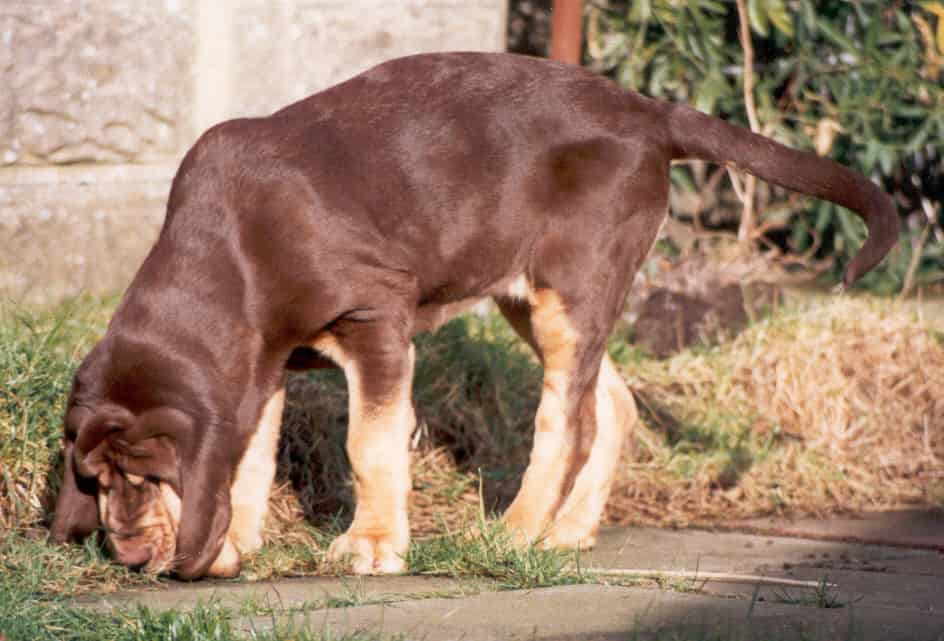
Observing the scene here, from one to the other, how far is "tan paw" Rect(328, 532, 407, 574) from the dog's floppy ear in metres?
0.63

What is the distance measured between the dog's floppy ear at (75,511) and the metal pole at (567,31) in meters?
3.01

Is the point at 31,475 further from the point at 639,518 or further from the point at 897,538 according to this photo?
the point at 897,538

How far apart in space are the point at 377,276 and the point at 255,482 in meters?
0.76

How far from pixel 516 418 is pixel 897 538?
143 centimetres

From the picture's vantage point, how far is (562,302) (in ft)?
13.9

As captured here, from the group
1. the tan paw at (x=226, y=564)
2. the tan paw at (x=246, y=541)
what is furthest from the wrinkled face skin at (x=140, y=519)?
the tan paw at (x=246, y=541)

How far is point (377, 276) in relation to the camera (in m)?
3.98

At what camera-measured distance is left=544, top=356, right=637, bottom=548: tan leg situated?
4438mm

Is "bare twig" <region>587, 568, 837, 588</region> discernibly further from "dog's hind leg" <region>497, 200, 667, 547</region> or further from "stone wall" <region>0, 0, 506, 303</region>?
"stone wall" <region>0, 0, 506, 303</region>

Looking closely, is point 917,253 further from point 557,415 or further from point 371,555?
point 371,555

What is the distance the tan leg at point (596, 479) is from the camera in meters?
4.44

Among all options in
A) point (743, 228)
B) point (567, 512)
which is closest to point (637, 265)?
point (567, 512)

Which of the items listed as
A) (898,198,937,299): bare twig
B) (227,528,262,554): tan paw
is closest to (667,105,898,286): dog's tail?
(227,528,262,554): tan paw

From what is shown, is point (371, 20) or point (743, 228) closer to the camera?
point (371, 20)
